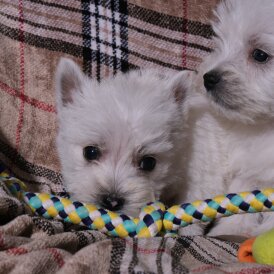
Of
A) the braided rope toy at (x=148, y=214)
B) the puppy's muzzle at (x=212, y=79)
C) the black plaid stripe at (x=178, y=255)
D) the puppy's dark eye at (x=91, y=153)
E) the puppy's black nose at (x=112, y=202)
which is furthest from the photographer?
the puppy's muzzle at (x=212, y=79)

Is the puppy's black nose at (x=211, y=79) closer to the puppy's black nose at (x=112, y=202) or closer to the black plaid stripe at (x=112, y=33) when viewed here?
the black plaid stripe at (x=112, y=33)

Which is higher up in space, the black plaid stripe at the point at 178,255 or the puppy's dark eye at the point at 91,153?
the black plaid stripe at the point at 178,255

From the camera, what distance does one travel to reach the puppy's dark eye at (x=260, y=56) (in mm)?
2080

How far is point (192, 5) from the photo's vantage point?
8.09ft

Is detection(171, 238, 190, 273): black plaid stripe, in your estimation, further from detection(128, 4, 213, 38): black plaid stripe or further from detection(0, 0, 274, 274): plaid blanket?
detection(128, 4, 213, 38): black plaid stripe

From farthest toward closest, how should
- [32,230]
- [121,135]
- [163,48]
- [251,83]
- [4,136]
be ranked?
1. [163,48]
2. [4,136]
3. [251,83]
4. [121,135]
5. [32,230]

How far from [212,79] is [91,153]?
0.60 meters

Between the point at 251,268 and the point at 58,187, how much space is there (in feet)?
4.10

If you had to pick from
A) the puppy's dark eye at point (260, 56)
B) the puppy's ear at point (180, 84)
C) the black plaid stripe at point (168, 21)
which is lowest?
the puppy's ear at point (180, 84)

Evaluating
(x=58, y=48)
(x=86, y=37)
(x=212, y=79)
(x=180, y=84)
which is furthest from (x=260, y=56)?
(x=58, y=48)

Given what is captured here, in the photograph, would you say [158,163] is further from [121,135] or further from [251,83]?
[251,83]

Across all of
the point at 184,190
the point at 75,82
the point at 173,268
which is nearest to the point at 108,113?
the point at 75,82

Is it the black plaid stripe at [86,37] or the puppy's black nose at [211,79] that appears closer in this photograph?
the puppy's black nose at [211,79]

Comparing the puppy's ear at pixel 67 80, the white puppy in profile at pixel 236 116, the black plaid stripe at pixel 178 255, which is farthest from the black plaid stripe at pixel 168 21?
the black plaid stripe at pixel 178 255
